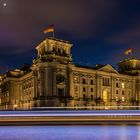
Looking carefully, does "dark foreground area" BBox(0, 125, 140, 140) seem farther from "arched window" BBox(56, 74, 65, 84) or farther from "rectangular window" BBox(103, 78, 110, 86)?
"rectangular window" BBox(103, 78, 110, 86)

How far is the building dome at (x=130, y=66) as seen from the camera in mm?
137500

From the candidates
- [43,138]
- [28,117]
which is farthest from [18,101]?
[43,138]

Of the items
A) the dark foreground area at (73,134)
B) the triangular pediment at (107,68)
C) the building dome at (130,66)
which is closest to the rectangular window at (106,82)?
the triangular pediment at (107,68)

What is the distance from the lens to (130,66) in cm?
14088

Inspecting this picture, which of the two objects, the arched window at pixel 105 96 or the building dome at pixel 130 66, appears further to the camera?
the building dome at pixel 130 66

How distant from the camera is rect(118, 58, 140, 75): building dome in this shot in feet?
451

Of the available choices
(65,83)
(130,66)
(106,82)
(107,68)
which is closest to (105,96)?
(106,82)

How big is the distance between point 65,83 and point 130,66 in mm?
48618

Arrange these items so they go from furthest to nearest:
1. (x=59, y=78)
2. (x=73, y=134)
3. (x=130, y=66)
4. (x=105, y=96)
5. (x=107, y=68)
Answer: (x=130, y=66), (x=107, y=68), (x=105, y=96), (x=59, y=78), (x=73, y=134)

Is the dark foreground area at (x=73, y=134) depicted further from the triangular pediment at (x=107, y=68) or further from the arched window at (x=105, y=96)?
the arched window at (x=105, y=96)

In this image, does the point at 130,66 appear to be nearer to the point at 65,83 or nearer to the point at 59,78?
the point at 65,83

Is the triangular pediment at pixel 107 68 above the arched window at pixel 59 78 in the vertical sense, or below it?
above

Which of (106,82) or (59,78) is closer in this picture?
(59,78)

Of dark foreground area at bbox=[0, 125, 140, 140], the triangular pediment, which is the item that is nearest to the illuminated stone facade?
the triangular pediment
